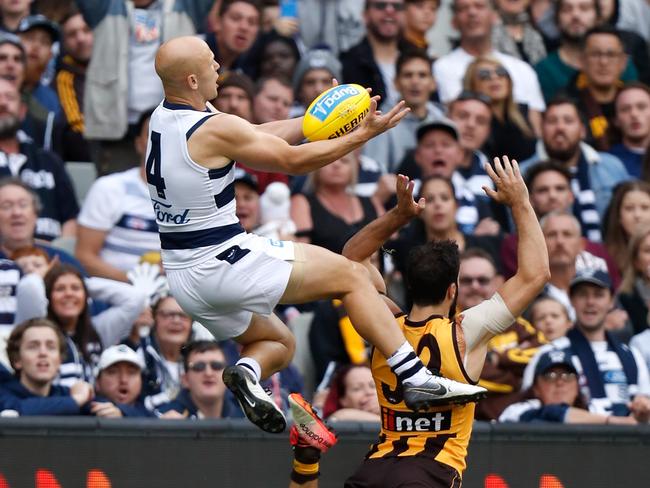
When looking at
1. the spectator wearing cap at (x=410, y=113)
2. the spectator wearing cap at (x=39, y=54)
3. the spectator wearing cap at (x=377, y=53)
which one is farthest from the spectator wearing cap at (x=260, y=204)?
the spectator wearing cap at (x=377, y=53)

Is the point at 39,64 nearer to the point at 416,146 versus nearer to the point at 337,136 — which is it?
the point at 416,146

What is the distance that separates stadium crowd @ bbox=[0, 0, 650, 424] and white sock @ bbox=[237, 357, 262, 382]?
1.99 metres

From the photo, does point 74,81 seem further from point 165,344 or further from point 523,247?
point 523,247

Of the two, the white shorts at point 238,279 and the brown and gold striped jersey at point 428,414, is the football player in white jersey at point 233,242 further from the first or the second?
the brown and gold striped jersey at point 428,414

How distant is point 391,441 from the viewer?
7.66 metres

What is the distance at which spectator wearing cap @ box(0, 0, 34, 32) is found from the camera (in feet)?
42.2

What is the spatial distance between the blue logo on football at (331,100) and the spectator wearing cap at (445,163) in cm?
492

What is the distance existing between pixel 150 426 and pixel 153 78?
179 inches

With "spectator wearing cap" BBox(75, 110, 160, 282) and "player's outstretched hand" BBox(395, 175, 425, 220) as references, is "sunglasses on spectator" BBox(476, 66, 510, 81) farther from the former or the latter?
"player's outstretched hand" BBox(395, 175, 425, 220)

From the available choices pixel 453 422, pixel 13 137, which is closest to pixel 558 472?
pixel 453 422

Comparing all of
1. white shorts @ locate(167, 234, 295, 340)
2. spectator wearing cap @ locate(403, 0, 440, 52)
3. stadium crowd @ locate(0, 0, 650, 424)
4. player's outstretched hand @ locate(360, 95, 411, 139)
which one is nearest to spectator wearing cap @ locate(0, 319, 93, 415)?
stadium crowd @ locate(0, 0, 650, 424)

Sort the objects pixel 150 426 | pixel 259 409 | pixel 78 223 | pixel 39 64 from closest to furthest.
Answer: pixel 259 409 → pixel 150 426 → pixel 78 223 → pixel 39 64

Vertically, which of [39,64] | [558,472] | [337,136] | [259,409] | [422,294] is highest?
[39,64]

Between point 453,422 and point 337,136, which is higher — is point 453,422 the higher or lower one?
the lower one
